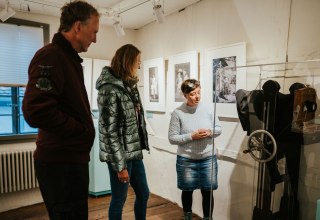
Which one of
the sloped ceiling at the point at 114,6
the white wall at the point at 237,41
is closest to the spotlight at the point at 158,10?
the sloped ceiling at the point at 114,6

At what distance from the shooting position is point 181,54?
2973 millimetres

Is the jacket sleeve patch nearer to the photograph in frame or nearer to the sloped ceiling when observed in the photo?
the photograph in frame

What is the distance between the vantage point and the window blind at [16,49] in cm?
310

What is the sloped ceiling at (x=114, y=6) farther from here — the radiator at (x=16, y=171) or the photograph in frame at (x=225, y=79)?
the radiator at (x=16, y=171)

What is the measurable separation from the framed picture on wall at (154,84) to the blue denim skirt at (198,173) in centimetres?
121

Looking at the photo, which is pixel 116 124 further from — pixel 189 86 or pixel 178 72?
pixel 178 72

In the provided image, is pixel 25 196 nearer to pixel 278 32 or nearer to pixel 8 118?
pixel 8 118

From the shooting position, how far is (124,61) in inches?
70.2

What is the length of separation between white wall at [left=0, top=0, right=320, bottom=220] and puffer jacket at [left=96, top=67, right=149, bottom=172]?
904 mm

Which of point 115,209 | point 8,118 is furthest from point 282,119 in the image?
point 8,118

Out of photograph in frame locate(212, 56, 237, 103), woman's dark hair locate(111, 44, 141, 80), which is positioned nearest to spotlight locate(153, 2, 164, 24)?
photograph in frame locate(212, 56, 237, 103)

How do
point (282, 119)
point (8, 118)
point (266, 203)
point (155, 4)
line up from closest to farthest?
point (282, 119)
point (266, 203)
point (155, 4)
point (8, 118)

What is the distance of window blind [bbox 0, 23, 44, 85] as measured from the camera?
10.2 feet

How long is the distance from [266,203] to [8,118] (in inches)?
116
